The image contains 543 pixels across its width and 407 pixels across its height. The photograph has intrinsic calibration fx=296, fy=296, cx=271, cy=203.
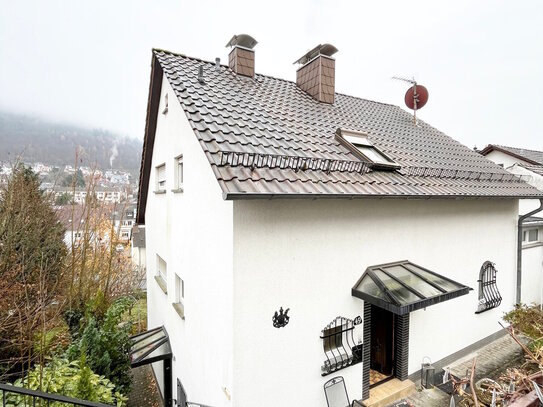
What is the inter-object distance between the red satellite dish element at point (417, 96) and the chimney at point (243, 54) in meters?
Answer: 6.91

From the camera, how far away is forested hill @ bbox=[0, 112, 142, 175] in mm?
14203

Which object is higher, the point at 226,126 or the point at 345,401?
the point at 226,126

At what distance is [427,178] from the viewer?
24.4 feet

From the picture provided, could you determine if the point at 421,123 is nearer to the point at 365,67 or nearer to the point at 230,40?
the point at 230,40

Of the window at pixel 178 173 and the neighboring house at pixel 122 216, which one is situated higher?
the window at pixel 178 173

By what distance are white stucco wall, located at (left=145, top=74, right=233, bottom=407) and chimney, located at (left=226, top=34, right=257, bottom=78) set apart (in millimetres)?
2432

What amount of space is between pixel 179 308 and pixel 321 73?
28.3 ft

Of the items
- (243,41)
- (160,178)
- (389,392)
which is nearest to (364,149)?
(243,41)

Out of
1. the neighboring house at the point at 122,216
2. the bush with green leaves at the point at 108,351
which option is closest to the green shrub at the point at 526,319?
the bush with green leaves at the point at 108,351

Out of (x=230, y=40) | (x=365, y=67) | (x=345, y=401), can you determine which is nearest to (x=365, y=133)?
(x=230, y=40)

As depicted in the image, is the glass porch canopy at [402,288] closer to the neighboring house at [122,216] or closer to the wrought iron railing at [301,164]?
the wrought iron railing at [301,164]

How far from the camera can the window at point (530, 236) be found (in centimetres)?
1182

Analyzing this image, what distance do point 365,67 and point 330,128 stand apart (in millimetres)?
26630

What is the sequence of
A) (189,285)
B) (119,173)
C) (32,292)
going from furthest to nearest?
1. (119,173)
2. (32,292)
3. (189,285)
